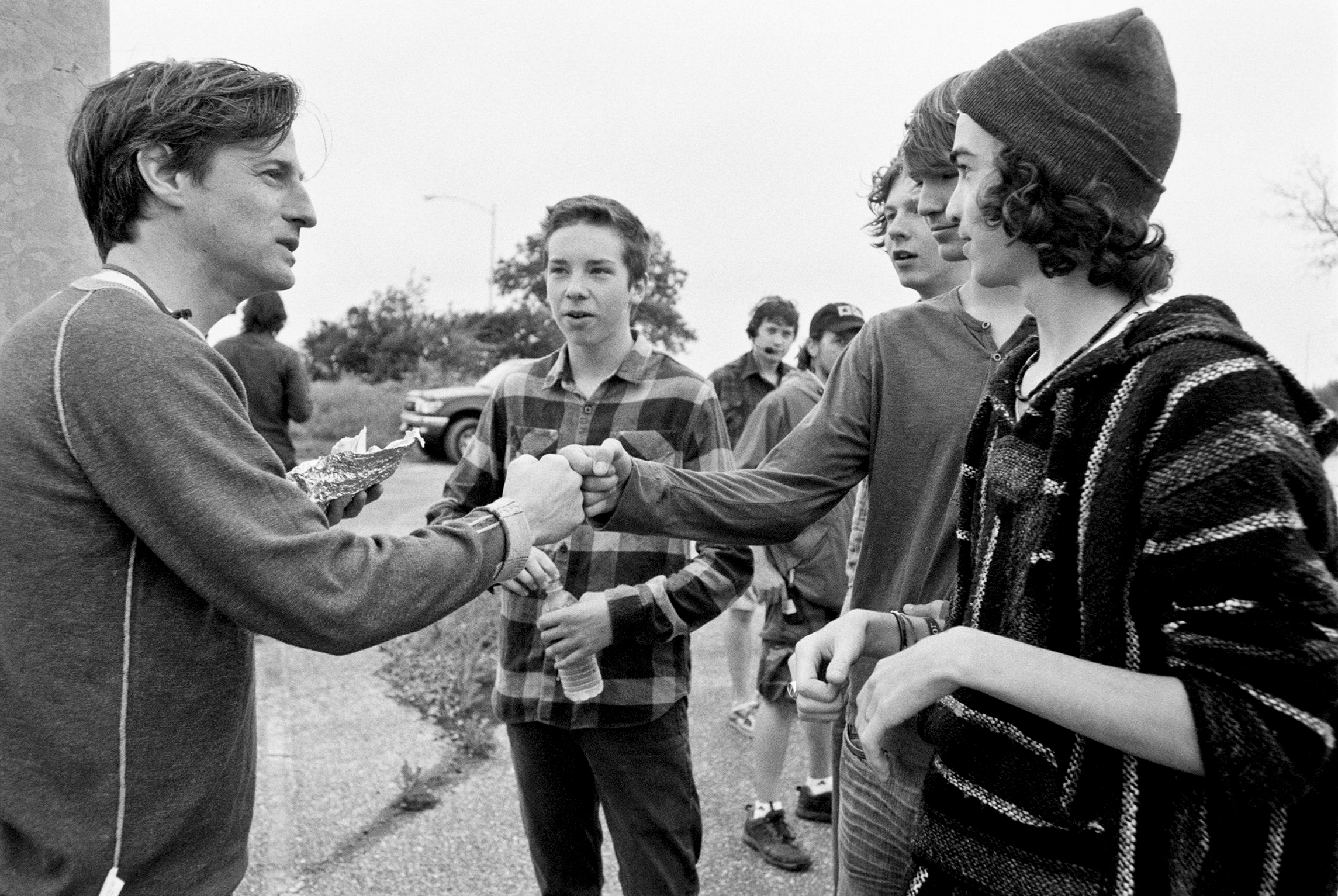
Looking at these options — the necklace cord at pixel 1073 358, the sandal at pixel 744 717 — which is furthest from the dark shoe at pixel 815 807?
the necklace cord at pixel 1073 358

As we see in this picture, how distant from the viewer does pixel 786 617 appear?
4625 millimetres

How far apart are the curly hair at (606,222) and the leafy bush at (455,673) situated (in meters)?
2.44

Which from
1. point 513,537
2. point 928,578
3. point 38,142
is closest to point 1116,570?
point 928,578

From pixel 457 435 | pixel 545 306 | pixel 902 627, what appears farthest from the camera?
pixel 545 306

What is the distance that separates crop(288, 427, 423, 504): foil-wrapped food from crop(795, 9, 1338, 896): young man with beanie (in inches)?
43.5

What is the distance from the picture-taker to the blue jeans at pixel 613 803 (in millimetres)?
2713

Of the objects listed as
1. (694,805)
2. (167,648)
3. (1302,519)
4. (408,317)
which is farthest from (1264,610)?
(408,317)

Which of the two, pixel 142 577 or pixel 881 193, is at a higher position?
pixel 881 193

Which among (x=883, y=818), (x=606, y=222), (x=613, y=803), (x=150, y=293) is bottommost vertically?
(x=613, y=803)

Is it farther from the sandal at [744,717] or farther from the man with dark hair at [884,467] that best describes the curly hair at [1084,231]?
the sandal at [744,717]

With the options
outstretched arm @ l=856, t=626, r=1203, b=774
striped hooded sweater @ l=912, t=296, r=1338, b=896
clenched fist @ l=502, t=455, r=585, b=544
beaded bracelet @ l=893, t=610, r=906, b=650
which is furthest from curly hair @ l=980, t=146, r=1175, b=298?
clenched fist @ l=502, t=455, r=585, b=544

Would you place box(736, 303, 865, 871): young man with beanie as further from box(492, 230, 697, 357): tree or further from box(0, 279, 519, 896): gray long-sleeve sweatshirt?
box(492, 230, 697, 357): tree

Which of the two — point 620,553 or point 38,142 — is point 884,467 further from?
Answer: point 38,142

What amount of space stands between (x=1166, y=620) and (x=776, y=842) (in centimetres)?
319
